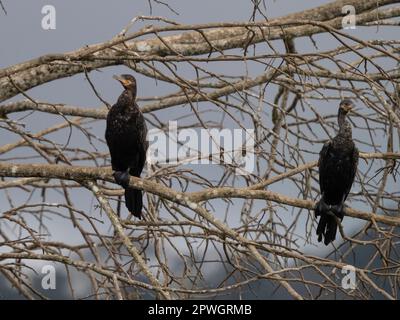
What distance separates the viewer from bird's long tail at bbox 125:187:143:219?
5969mm

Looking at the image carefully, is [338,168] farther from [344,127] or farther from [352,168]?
[344,127]

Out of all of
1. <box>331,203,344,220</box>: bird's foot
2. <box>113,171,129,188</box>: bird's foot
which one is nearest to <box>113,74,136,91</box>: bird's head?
<box>113,171,129,188</box>: bird's foot

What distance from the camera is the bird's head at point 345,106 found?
6.12 meters

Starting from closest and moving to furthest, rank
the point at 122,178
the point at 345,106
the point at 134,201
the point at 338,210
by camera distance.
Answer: the point at 122,178
the point at 338,210
the point at 134,201
the point at 345,106

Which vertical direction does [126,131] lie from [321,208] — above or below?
above

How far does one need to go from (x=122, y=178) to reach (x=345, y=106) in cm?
164

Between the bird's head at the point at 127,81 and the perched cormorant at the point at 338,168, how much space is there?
1.37 m

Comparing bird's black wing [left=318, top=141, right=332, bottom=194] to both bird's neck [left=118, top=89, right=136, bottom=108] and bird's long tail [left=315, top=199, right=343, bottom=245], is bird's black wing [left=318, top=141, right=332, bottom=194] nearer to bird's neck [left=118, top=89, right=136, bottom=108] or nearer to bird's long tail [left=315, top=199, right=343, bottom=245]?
bird's long tail [left=315, top=199, right=343, bottom=245]

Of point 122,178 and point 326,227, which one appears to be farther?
point 326,227

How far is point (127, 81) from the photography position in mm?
5957

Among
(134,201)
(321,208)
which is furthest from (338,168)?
(134,201)

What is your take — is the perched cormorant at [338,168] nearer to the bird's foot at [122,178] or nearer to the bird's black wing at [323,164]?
the bird's black wing at [323,164]

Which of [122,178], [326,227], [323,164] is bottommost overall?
[326,227]
